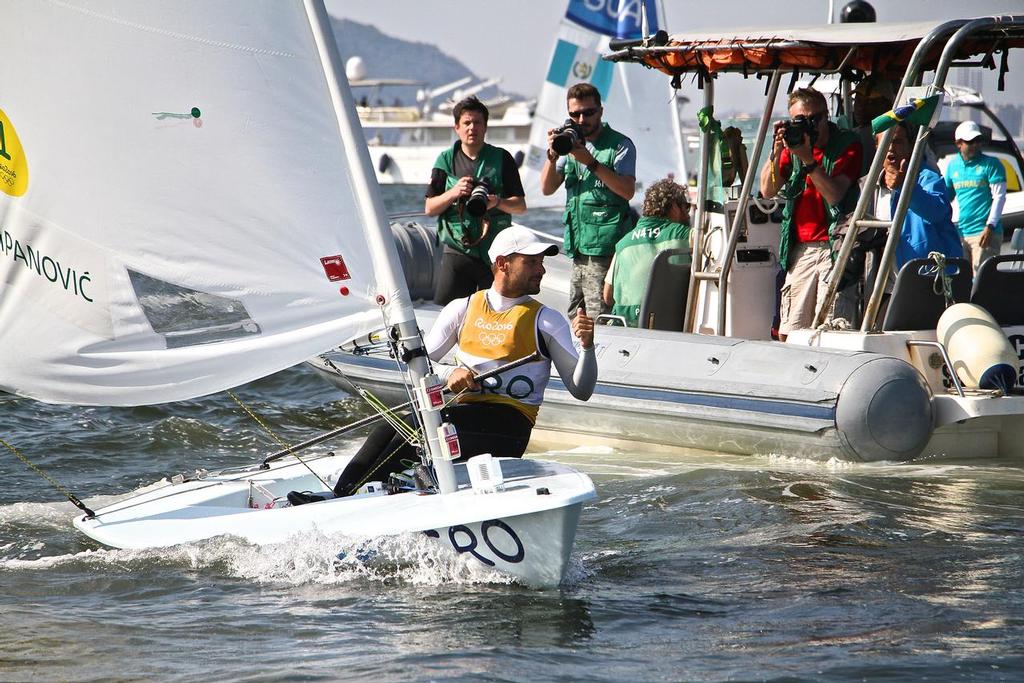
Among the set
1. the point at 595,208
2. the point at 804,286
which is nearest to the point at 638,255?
the point at 595,208

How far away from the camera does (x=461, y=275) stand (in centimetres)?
879

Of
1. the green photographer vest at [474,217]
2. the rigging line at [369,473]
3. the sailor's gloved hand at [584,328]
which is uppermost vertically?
the green photographer vest at [474,217]

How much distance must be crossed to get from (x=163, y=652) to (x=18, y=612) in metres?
0.88

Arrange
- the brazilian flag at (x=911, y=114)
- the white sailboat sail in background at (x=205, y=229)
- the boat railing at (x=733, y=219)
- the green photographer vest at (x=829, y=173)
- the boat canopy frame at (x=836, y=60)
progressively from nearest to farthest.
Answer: the white sailboat sail in background at (x=205, y=229) < the brazilian flag at (x=911, y=114) < the boat canopy frame at (x=836, y=60) < the green photographer vest at (x=829, y=173) < the boat railing at (x=733, y=219)

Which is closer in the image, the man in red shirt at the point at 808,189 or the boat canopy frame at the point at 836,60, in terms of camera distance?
the boat canopy frame at the point at 836,60

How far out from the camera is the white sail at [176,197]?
18.1 ft

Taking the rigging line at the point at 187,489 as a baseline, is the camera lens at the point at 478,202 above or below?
above

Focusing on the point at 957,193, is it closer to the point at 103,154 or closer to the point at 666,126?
the point at 103,154

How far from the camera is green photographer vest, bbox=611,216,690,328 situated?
940 centimetres

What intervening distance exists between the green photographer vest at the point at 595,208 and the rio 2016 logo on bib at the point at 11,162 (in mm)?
4075

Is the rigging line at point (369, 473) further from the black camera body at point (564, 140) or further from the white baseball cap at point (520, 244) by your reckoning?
the black camera body at point (564, 140)

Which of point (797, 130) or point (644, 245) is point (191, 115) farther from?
point (644, 245)

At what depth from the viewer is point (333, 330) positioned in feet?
18.3

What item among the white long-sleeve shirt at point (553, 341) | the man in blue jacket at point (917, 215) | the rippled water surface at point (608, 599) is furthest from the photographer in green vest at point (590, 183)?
the white long-sleeve shirt at point (553, 341)
